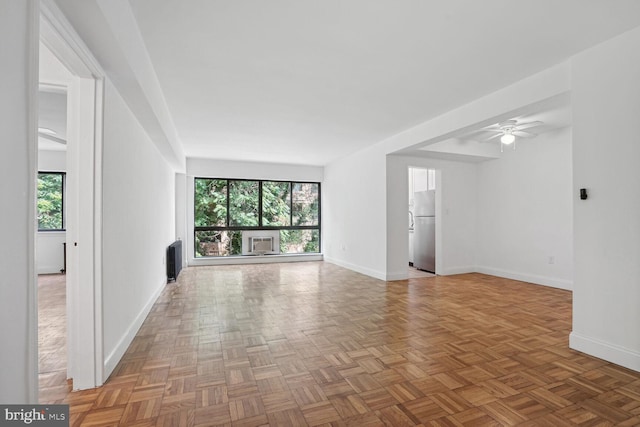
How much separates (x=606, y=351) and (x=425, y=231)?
4.21 m

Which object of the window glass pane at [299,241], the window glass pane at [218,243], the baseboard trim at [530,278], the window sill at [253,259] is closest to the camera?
the baseboard trim at [530,278]

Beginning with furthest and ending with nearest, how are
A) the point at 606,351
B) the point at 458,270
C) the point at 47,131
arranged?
1. the point at 458,270
2. the point at 47,131
3. the point at 606,351

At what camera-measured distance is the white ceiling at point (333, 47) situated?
6.42 ft

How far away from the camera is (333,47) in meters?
2.46

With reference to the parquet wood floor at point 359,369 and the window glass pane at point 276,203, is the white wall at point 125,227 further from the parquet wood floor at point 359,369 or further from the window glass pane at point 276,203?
the window glass pane at point 276,203

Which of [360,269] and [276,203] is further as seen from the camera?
[276,203]

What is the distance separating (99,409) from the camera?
5.74ft

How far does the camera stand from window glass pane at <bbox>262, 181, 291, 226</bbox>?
7.72 metres

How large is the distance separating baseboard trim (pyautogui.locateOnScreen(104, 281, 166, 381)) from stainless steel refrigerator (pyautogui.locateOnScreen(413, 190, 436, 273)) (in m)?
5.02

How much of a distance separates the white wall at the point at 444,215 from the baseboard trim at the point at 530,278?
32 centimetres

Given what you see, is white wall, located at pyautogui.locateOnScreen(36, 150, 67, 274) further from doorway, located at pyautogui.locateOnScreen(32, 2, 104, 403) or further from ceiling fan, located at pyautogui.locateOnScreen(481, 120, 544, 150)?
ceiling fan, located at pyautogui.locateOnScreen(481, 120, 544, 150)

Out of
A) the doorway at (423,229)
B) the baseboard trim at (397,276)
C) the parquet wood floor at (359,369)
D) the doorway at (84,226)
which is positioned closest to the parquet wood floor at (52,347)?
the doorway at (84,226)

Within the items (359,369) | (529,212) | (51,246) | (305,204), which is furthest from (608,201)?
(51,246)

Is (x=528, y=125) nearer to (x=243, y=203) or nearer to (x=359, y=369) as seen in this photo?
(x=359, y=369)
